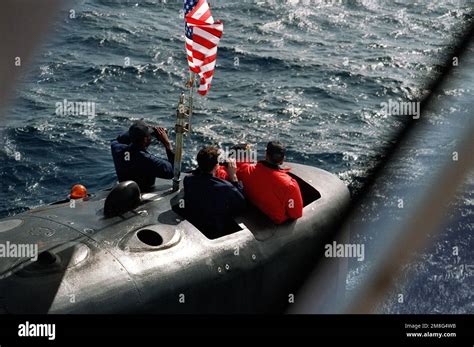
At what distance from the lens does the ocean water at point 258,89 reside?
1889cm

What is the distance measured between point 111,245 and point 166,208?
1.49 metres

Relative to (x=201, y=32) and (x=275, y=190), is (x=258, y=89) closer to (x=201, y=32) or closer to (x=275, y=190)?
(x=201, y=32)

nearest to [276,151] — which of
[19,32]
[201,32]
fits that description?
[201,32]

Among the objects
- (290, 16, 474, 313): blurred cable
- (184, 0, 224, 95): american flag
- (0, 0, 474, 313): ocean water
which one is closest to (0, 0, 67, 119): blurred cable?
(290, 16, 474, 313): blurred cable

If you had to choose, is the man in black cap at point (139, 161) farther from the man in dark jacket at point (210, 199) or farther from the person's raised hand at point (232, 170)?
the person's raised hand at point (232, 170)

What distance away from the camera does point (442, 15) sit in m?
39.8

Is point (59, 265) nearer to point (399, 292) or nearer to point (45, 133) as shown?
point (399, 292)

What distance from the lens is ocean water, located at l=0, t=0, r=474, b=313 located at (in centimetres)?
1889

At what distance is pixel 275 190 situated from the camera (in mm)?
10164

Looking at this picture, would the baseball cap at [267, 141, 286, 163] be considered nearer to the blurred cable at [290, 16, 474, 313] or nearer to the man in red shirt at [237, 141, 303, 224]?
the man in red shirt at [237, 141, 303, 224]

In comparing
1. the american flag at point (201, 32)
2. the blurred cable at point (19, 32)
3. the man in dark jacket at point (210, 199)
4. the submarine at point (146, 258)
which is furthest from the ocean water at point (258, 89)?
the blurred cable at point (19, 32)

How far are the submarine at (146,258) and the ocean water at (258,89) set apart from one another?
14.7 ft

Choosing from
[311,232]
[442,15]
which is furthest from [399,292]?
[442,15]

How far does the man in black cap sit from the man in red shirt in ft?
5.30
